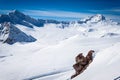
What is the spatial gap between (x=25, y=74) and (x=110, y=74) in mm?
89512

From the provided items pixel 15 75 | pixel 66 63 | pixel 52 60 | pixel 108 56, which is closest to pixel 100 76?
pixel 108 56

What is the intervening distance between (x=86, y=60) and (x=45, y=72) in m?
65.6

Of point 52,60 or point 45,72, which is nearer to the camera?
point 45,72

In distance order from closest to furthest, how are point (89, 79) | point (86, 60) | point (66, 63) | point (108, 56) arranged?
1. point (89, 79)
2. point (108, 56)
3. point (86, 60)
4. point (66, 63)

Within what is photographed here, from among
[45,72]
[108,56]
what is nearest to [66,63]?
[45,72]

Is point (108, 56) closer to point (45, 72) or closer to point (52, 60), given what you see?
point (45, 72)

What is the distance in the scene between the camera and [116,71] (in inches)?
1328

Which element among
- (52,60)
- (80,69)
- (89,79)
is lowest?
(52,60)

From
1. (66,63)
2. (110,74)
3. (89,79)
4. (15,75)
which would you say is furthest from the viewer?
(66,63)

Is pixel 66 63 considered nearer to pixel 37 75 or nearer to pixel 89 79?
pixel 37 75

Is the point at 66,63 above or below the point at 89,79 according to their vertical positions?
below

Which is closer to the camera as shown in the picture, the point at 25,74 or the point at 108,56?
the point at 108,56

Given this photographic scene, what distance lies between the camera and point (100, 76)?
3500 centimetres

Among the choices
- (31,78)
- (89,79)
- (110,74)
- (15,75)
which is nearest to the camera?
(110,74)
